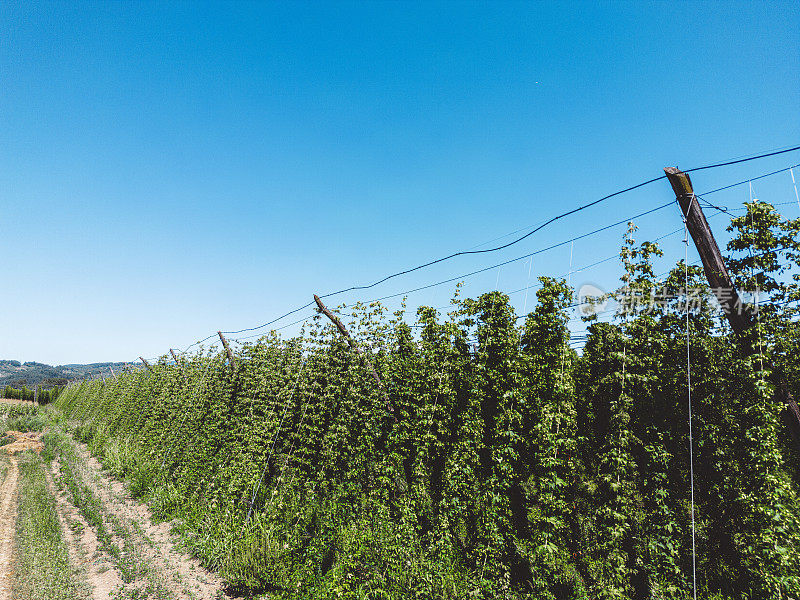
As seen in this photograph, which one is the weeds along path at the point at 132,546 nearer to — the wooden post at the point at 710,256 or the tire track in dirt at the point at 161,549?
the tire track in dirt at the point at 161,549

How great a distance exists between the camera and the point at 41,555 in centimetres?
641

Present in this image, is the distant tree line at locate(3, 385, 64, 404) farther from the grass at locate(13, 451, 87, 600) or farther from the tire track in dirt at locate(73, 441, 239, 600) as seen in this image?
the grass at locate(13, 451, 87, 600)

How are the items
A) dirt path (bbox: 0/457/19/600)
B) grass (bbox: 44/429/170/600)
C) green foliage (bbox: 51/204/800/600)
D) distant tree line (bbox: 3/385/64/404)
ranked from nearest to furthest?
green foliage (bbox: 51/204/800/600), grass (bbox: 44/429/170/600), dirt path (bbox: 0/457/19/600), distant tree line (bbox: 3/385/64/404)

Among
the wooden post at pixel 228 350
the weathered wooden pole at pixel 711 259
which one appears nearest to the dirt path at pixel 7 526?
the wooden post at pixel 228 350

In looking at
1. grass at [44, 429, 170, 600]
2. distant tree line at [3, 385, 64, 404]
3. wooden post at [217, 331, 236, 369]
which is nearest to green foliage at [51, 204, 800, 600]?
grass at [44, 429, 170, 600]

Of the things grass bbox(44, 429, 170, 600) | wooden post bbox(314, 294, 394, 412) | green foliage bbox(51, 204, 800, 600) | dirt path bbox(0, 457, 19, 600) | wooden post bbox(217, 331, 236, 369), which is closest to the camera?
green foliage bbox(51, 204, 800, 600)

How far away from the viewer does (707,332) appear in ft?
13.7

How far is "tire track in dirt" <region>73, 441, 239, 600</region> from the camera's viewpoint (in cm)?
557

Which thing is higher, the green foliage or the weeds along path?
the green foliage

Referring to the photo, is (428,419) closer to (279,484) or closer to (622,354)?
(622,354)

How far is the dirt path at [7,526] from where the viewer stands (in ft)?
18.8

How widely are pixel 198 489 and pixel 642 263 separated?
9.71m

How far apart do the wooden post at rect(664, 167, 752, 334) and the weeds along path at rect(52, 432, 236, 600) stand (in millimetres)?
7268

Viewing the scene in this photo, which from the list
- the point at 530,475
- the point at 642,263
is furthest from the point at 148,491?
the point at 642,263
